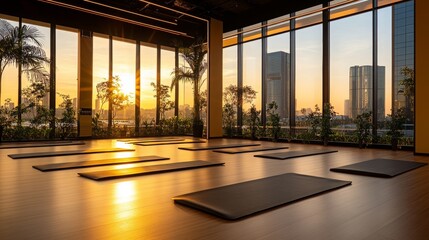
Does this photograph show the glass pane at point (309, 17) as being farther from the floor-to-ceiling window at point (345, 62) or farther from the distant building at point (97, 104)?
the distant building at point (97, 104)

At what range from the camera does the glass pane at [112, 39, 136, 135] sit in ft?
34.0

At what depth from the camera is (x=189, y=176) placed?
3867 mm

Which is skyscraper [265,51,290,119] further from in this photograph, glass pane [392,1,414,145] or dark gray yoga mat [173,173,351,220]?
dark gray yoga mat [173,173,351,220]

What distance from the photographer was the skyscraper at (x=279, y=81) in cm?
927

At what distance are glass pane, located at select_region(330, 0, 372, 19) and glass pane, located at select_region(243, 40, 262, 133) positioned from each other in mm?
2516

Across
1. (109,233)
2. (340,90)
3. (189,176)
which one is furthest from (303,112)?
(109,233)

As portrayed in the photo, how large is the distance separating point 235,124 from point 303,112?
2.42m

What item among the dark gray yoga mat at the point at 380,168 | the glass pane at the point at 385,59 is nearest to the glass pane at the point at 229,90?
the glass pane at the point at 385,59

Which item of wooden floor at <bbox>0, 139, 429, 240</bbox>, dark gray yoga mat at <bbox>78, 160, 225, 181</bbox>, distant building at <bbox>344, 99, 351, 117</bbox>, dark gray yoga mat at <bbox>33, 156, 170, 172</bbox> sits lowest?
wooden floor at <bbox>0, 139, 429, 240</bbox>

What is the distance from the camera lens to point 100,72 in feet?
33.3

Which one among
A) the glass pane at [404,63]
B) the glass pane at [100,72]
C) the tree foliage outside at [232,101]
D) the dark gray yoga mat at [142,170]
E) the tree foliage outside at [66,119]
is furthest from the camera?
the tree foliage outside at [232,101]

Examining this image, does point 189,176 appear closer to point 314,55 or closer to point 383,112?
point 383,112

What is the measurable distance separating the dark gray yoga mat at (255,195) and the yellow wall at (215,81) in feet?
20.2

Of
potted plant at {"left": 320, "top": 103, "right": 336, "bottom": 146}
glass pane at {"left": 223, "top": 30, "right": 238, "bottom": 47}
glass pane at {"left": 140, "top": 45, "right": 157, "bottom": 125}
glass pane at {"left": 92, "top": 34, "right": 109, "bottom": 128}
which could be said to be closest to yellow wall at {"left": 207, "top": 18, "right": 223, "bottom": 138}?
glass pane at {"left": 223, "top": 30, "right": 238, "bottom": 47}
